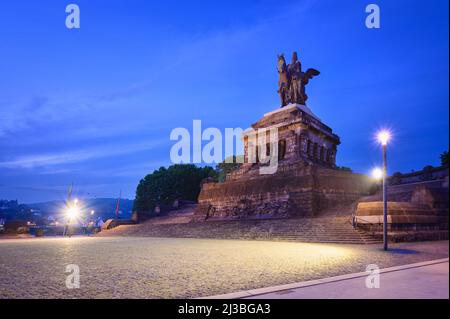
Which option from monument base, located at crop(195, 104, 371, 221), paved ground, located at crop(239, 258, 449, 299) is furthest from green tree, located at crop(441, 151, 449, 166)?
paved ground, located at crop(239, 258, 449, 299)

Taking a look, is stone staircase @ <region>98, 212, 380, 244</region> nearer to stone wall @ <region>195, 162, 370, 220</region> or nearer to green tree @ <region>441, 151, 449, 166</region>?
stone wall @ <region>195, 162, 370, 220</region>

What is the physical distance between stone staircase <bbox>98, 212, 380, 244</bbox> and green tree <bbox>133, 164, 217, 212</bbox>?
1120 inches

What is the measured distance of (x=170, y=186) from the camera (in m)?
56.5

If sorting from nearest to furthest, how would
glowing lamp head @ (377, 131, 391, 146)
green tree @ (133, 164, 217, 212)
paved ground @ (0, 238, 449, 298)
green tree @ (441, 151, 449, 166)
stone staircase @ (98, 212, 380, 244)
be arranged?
1. paved ground @ (0, 238, 449, 298)
2. glowing lamp head @ (377, 131, 391, 146)
3. stone staircase @ (98, 212, 380, 244)
4. green tree @ (441, 151, 449, 166)
5. green tree @ (133, 164, 217, 212)

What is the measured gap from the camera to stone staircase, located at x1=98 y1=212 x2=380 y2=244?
51.4 ft

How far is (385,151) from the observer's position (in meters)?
12.3

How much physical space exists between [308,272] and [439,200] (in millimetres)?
14747

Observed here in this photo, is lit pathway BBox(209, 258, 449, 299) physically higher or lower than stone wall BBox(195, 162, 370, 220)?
lower

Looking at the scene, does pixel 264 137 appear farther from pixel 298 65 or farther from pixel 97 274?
pixel 97 274

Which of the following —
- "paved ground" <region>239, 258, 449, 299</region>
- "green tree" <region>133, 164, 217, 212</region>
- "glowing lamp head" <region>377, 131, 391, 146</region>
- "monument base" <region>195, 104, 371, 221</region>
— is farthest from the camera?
"green tree" <region>133, 164, 217, 212</region>

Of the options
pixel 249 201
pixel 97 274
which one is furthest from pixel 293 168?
pixel 97 274

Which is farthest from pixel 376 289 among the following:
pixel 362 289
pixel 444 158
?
pixel 444 158

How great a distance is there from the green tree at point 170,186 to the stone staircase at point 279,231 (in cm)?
2846
